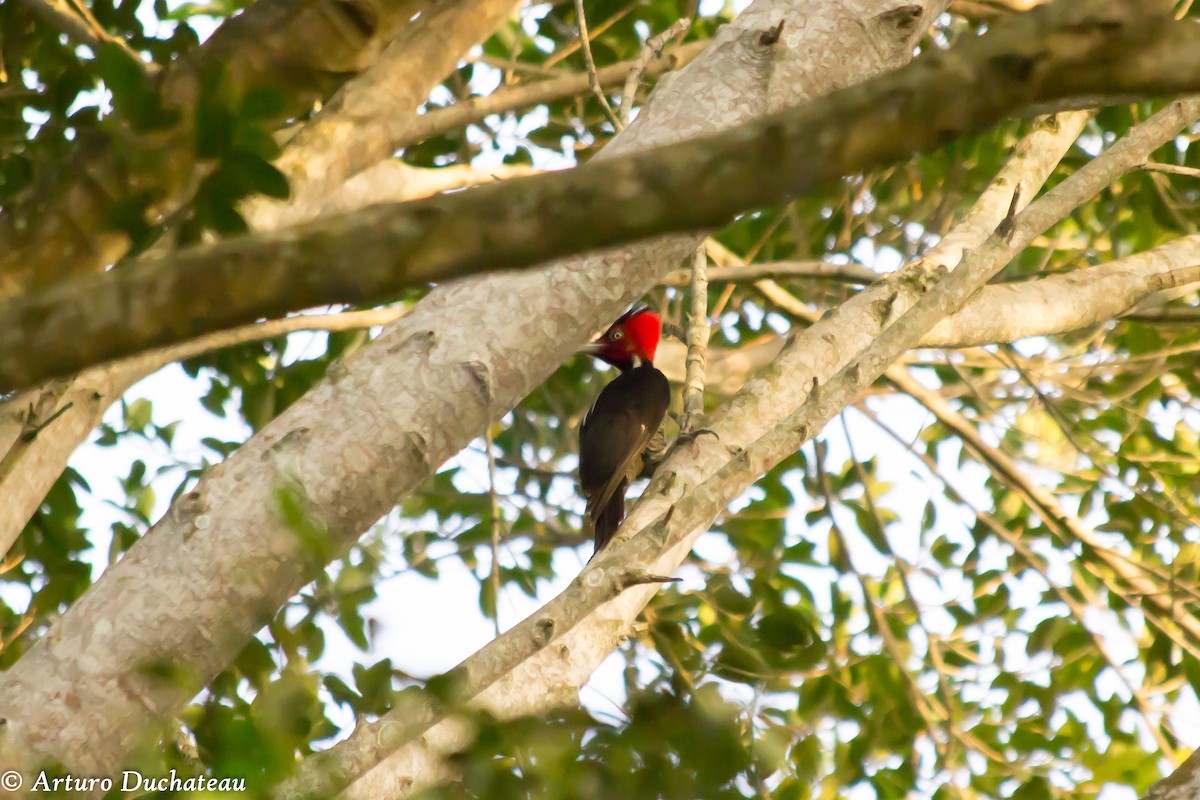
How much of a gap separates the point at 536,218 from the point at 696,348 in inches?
108

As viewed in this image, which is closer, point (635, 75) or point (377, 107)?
point (377, 107)

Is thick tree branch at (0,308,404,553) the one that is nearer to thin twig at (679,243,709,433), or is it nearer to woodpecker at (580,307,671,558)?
thin twig at (679,243,709,433)

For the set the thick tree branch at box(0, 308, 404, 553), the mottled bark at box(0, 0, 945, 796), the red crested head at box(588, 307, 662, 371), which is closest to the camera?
the mottled bark at box(0, 0, 945, 796)

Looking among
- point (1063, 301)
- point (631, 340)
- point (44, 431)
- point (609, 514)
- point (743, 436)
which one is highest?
point (631, 340)

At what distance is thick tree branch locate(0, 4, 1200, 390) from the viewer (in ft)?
3.26

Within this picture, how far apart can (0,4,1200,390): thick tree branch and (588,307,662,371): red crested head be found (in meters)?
5.00

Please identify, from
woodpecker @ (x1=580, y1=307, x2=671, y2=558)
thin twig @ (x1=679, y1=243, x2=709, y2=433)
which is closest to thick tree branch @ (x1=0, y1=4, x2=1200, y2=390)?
thin twig @ (x1=679, y1=243, x2=709, y2=433)

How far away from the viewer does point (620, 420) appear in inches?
212

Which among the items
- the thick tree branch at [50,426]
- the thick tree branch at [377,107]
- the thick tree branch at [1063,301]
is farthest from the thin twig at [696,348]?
the thick tree branch at [50,426]

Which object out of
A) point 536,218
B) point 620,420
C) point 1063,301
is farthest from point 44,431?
point 1063,301

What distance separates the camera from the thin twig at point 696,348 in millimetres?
3682

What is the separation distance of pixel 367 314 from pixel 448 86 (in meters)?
1.67

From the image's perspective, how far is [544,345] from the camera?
2.24 m

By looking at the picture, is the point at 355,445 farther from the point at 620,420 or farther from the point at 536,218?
the point at 620,420
